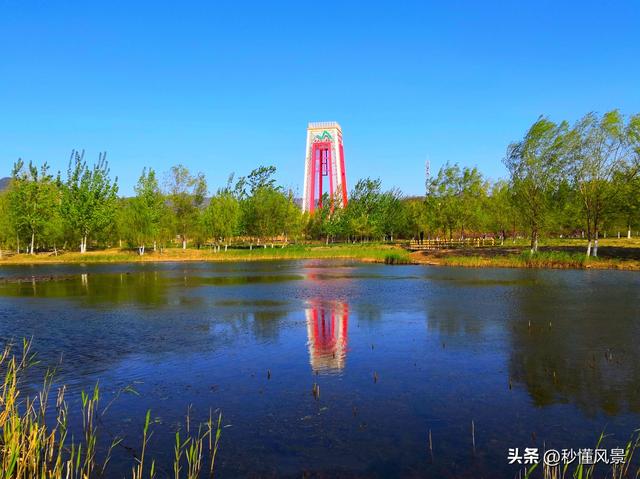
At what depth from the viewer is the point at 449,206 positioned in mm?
75375

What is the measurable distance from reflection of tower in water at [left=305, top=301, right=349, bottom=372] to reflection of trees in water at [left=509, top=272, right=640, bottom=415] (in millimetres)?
5207

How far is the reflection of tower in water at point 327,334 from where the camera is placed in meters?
15.4

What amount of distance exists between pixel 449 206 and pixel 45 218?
201 ft

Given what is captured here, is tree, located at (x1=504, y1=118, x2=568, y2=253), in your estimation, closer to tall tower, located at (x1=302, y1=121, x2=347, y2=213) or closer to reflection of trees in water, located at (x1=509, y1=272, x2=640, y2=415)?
reflection of trees in water, located at (x1=509, y1=272, x2=640, y2=415)

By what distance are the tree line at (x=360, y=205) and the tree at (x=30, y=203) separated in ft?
0.49

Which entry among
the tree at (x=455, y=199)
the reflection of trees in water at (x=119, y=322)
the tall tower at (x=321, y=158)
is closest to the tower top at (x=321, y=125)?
the tall tower at (x=321, y=158)

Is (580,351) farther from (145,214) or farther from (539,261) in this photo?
(145,214)

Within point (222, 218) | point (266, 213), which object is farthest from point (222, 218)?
point (266, 213)

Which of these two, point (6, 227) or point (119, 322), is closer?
point (119, 322)

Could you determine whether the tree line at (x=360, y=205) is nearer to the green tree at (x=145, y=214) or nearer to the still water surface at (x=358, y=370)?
the green tree at (x=145, y=214)

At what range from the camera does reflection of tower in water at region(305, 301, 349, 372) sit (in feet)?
50.5

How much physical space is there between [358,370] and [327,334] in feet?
17.2

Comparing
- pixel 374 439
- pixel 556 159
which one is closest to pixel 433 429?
pixel 374 439

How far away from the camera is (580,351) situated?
1614cm
